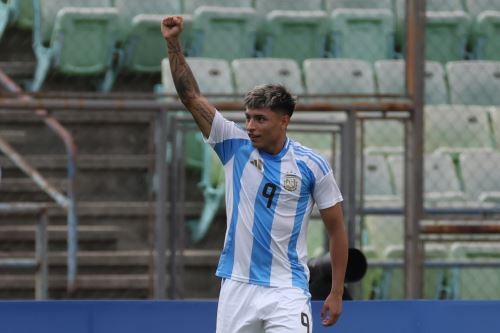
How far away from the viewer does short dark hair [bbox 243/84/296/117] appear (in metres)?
4.69

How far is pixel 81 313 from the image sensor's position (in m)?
6.09

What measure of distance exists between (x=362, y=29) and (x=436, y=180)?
138cm

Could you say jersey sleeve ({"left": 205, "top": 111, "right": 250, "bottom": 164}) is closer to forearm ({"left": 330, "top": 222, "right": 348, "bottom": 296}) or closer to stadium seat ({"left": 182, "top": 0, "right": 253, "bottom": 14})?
forearm ({"left": 330, "top": 222, "right": 348, "bottom": 296})

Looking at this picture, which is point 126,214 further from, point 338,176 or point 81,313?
point 81,313

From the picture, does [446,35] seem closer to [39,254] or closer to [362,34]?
[362,34]

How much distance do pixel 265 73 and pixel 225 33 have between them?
2.06 feet

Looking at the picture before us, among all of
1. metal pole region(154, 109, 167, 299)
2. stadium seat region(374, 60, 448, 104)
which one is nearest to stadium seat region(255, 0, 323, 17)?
stadium seat region(374, 60, 448, 104)

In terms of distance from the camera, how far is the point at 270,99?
470 centimetres

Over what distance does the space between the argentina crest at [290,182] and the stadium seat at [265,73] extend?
382cm

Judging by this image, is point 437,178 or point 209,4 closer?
point 437,178

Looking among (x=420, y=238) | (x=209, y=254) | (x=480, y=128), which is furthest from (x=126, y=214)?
(x=480, y=128)

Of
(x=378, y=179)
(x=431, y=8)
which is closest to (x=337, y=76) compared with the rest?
(x=378, y=179)

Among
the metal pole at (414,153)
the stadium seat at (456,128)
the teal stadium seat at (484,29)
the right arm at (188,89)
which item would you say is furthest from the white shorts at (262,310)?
the teal stadium seat at (484,29)

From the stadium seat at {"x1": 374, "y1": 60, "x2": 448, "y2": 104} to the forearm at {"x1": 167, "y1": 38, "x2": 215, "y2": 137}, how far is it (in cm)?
402
